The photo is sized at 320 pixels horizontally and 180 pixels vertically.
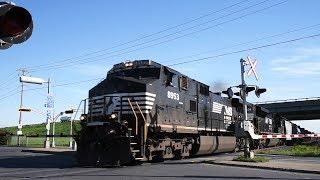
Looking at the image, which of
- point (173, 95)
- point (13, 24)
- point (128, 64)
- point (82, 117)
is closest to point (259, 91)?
point (173, 95)

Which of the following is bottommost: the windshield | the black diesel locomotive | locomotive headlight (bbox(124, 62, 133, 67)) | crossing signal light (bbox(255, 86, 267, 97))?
the black diesel locomotive

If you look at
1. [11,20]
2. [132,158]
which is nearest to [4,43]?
[11,20]

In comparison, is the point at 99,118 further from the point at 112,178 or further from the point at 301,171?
the point at 301,171

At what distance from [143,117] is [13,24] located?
12.2m

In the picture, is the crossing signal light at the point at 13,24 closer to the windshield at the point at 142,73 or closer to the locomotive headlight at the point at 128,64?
the windshield at the point at 142,73

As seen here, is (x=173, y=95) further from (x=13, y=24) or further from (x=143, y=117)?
(x=13, y=24)

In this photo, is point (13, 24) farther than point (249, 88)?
No

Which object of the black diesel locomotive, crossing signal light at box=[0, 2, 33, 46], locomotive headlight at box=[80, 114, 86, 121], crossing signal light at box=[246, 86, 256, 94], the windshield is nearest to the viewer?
crossing signal light at box=[0, 2, 33, 46]

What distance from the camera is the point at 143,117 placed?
1573 cm

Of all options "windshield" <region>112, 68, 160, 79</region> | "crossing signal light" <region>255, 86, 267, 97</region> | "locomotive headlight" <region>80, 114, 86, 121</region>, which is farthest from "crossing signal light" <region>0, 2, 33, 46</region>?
"crossing signal light" <region>255, 86, 267, 97</region>

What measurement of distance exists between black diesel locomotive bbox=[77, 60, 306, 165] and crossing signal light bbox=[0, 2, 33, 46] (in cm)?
1148

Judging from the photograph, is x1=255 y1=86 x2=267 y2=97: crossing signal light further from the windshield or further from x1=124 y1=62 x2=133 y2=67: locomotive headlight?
x1=124 y1=62 x2=133 y2=67: locomotive headlight

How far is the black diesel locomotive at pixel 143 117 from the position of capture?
15320 mm

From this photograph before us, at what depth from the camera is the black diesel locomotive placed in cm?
1532
